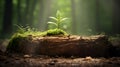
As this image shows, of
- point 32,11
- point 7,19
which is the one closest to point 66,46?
point 7,19

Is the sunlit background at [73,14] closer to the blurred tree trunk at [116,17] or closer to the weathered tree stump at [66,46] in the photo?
the blurred tree trunk at [116,17]

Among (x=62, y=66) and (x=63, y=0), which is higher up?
(x=63, y=0)

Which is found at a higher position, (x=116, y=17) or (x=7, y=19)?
(x=7, y=19)

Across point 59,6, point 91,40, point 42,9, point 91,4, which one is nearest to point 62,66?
point 91,40

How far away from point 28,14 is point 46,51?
26.9 metres

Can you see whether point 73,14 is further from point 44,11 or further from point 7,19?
point 7,19

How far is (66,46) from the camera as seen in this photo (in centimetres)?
816

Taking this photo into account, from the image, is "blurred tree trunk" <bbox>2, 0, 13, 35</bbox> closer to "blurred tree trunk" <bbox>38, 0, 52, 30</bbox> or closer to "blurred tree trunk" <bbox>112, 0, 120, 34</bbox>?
"blurred tree trunk" <bbox>38, 0, 52, 30</bbox>

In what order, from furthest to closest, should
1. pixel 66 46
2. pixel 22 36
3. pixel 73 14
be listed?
pixel 73 14 < pixel 22 36 < pixel 66 46

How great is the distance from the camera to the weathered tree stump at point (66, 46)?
8.16m

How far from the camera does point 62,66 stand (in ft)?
21.0

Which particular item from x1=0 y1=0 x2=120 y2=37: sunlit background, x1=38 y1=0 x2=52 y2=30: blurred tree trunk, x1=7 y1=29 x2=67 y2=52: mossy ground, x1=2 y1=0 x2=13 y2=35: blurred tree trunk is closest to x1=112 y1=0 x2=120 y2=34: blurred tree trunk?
x1=0 y1=0 x2=120 y2=37: sunlit background

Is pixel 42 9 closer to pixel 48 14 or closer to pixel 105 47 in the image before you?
pixel 48 14

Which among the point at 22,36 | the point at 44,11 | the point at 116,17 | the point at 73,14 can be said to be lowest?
the point at 22,36
